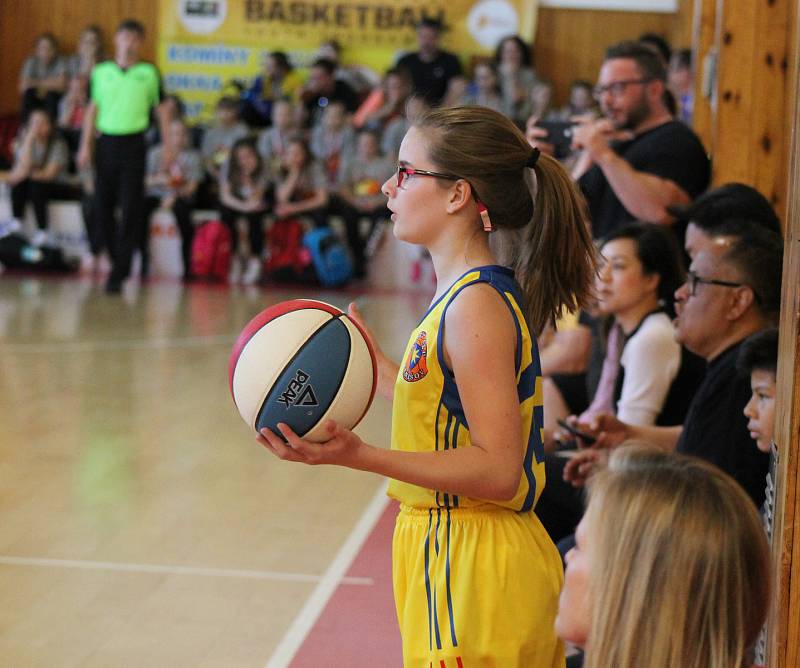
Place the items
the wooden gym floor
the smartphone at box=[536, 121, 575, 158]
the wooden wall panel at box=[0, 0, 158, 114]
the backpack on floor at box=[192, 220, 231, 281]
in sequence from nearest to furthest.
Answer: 1. the wooden gym floor
2. the smartphone at box=[536, 121, 575, 158]
3. the backpack on floor at box=[192, 220, 231, 281]
4. the wooden wall panel at box=[0, 0, 158, 114]

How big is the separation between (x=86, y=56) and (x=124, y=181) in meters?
3.64

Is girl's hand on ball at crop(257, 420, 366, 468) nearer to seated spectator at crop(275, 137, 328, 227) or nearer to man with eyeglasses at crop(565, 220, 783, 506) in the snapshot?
man with eyeglasses at crop(565, 220, 783, 506)

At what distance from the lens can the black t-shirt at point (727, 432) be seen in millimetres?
2906

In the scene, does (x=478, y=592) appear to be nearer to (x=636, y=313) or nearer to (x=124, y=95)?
(x=636, y=313)

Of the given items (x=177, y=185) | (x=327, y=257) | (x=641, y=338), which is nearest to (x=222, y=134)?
(x=177, y=185)

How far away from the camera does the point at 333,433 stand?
1.94 meters

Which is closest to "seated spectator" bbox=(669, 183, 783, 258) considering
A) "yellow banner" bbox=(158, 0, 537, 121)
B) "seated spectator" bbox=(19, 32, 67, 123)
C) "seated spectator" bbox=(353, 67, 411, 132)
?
"seated spectator" bbox=(353, 67, 411, 132)

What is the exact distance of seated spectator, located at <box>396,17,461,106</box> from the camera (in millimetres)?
13227

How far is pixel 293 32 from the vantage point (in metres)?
14.5

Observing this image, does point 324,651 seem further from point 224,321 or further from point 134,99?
point 134,99

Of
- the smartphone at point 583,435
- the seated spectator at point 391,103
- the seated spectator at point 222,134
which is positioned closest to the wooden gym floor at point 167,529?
the smartphone at point 583,435

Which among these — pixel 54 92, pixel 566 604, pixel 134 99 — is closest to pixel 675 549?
pixel 566 604

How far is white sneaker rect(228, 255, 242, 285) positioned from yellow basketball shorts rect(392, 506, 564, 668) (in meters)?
10.5

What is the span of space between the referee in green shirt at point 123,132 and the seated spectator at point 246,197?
1.33 metres
